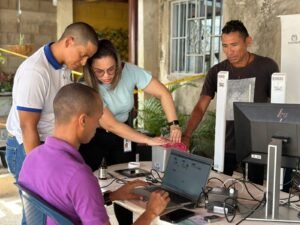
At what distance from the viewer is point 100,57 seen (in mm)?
2273

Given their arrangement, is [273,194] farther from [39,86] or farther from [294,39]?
[294,39]

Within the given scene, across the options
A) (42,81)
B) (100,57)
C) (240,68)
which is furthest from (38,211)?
(240,68)

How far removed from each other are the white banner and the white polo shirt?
93.9 inches

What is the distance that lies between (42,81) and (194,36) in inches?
161

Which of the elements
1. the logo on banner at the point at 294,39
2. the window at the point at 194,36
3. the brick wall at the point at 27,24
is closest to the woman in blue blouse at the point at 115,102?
the logo on banner at the point at 294,39

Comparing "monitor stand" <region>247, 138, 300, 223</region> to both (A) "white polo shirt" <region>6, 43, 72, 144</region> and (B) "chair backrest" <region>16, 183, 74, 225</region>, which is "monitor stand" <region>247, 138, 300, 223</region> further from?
(A) "white polo shirt" <region>6, 43, 72, 144</region>

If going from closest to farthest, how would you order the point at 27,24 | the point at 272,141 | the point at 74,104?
the point at 74,104 < the point at 272,141 < the point at 27,24

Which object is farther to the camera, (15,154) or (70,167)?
(15,154)

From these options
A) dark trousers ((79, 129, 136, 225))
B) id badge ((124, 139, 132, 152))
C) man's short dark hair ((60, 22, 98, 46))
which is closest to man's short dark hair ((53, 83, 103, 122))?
man's short dark hair ((60, 22, 98, 46))

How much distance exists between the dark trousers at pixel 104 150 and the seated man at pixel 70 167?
100 centimetres

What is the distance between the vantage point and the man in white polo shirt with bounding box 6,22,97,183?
6.74ft

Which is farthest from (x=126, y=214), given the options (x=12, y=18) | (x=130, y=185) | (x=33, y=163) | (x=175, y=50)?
(x=12, y=18)

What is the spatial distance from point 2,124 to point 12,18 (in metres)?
3.28

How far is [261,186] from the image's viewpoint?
2170mm
